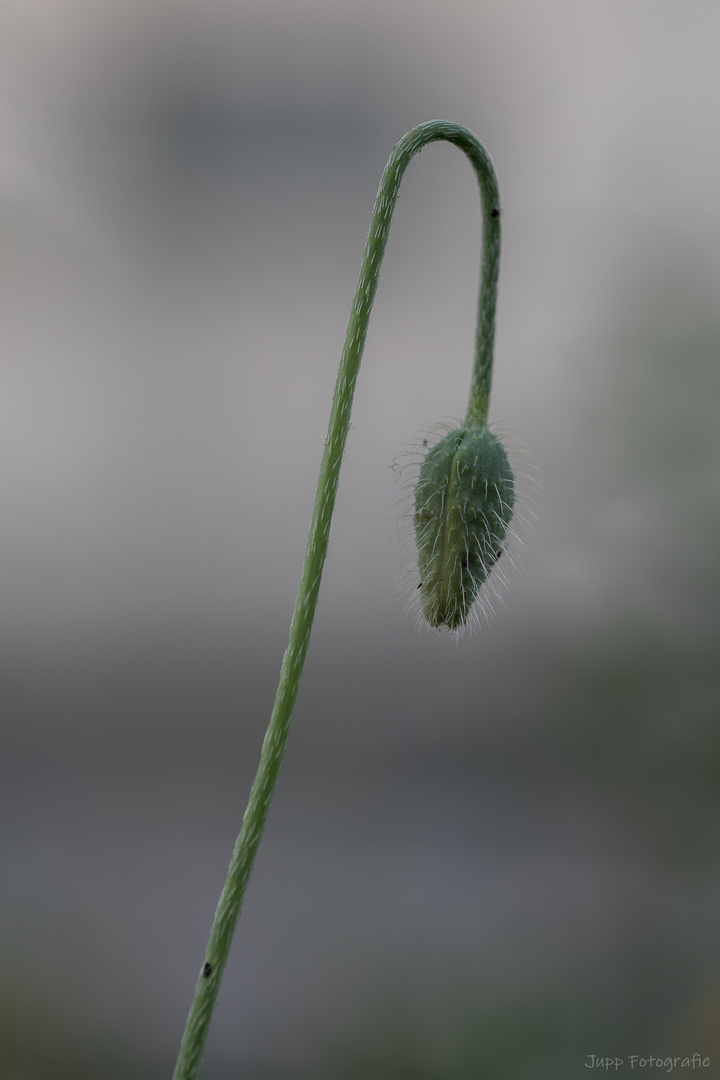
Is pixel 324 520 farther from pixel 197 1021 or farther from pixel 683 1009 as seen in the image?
pixel 683 1009

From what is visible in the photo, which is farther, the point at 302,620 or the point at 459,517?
the point at 459,517

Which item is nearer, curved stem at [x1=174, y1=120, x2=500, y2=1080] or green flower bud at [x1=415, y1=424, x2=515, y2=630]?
curved stem at [x1=174, y1=120, x2=500, y2=1080]

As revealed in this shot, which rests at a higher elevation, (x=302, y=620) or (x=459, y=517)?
(x=459, y=517)

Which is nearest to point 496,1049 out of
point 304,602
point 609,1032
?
point 609,1032

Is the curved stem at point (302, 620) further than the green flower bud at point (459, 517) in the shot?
No
